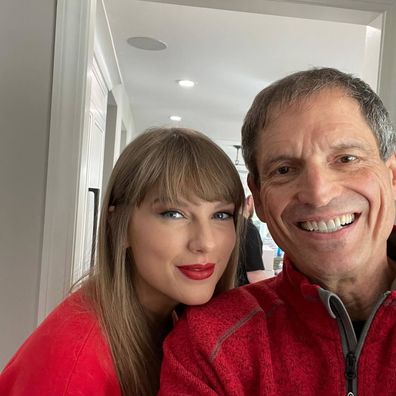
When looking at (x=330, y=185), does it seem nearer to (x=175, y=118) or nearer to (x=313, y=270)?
(x=313, y=270)

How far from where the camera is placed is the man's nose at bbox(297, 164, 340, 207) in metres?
0.81

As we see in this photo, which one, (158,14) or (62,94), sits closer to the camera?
(62,94)

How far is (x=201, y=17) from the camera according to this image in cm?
234

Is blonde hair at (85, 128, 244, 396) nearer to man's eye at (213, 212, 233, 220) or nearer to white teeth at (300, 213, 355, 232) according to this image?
man's eye at (213, 212, 233, 220)

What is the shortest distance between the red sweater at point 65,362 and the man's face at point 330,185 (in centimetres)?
43

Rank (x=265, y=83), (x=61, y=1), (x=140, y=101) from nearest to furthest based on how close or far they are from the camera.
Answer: (x=61, y=1)
(x=265, y=83)
(x=140, y=101)

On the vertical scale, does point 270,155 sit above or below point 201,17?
below

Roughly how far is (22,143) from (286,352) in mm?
1059

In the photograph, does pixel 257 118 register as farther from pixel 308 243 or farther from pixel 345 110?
pixel 308 243

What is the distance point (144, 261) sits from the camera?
0.97 meters

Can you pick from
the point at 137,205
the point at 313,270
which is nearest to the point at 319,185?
the point at 313,270

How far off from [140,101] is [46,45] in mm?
2953

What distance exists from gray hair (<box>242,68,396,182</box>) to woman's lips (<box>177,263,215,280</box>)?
295 mm

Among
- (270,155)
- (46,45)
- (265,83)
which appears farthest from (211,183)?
(265,83)
